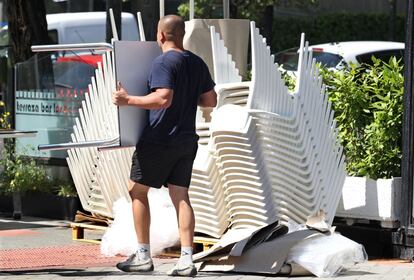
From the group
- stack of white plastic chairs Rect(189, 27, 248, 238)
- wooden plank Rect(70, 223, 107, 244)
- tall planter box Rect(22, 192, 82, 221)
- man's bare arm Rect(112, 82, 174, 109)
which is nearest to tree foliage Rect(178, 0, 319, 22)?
tall planter box Rect(22, 192, 82, 221)

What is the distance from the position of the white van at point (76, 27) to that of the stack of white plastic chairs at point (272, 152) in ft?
40.7

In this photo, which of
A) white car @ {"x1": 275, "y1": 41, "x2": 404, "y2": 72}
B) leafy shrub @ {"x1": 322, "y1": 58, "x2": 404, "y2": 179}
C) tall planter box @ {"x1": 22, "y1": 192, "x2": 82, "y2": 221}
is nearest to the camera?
leafy shrub @ {"x1": 322, "y1": 58, "x2": 404, "y2": 179}

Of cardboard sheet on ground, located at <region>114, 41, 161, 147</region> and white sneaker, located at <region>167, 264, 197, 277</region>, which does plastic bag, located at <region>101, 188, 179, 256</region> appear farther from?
cardboard sheet on ground, located at <region>114, 41, 161, 147</region>

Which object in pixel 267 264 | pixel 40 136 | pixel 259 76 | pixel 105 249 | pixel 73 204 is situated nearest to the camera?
pixel 267 264

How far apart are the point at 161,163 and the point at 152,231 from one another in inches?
A: 50.7

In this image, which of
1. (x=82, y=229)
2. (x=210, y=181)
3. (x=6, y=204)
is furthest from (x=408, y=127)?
(x=6, y=204)

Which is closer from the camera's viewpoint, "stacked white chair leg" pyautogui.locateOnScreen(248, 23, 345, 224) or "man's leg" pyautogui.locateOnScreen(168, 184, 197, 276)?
"man's leg" pyautogui.locateOnScreen(168, 184, 197, 276)

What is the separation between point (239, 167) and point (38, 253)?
1.96m

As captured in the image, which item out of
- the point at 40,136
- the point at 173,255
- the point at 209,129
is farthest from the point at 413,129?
the point at 40,136

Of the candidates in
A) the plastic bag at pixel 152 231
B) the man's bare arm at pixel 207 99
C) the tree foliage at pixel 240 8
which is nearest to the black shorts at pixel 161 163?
the man's bare arm at pixel 207 99

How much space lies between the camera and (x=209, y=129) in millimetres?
8828

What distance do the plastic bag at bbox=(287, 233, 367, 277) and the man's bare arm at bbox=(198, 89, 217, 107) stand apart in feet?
3.90

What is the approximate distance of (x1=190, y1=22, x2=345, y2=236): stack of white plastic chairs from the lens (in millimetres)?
8312

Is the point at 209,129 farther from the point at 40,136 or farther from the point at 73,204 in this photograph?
the point at 40,136
